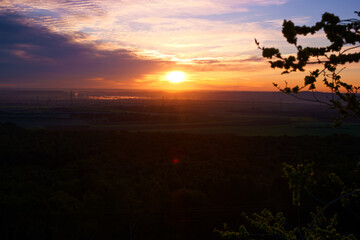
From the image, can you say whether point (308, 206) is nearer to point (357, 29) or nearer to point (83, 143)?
point (357, 29)

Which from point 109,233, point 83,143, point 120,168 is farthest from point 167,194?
point 83,143

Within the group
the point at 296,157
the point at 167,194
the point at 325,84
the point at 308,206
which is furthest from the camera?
the point at 296,157

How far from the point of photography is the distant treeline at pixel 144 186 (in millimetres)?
9953

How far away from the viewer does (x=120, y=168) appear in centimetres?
1792

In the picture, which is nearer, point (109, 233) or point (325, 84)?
point (325, 84)

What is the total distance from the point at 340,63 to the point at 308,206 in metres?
8.28

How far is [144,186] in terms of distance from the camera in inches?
533

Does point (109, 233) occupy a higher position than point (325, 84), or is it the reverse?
point (325, 84)

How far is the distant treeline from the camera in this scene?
9953 millimetres

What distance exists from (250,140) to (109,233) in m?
20.5

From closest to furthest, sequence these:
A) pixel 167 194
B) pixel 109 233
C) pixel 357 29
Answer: pixel 357 29 < pixel 109 233 < pixel 167 194

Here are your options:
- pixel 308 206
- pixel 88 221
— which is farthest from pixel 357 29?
pixel 88 221

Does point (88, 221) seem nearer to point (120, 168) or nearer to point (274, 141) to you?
point (120, 168)

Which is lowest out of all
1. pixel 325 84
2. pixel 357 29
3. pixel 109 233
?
pixel 109 233
